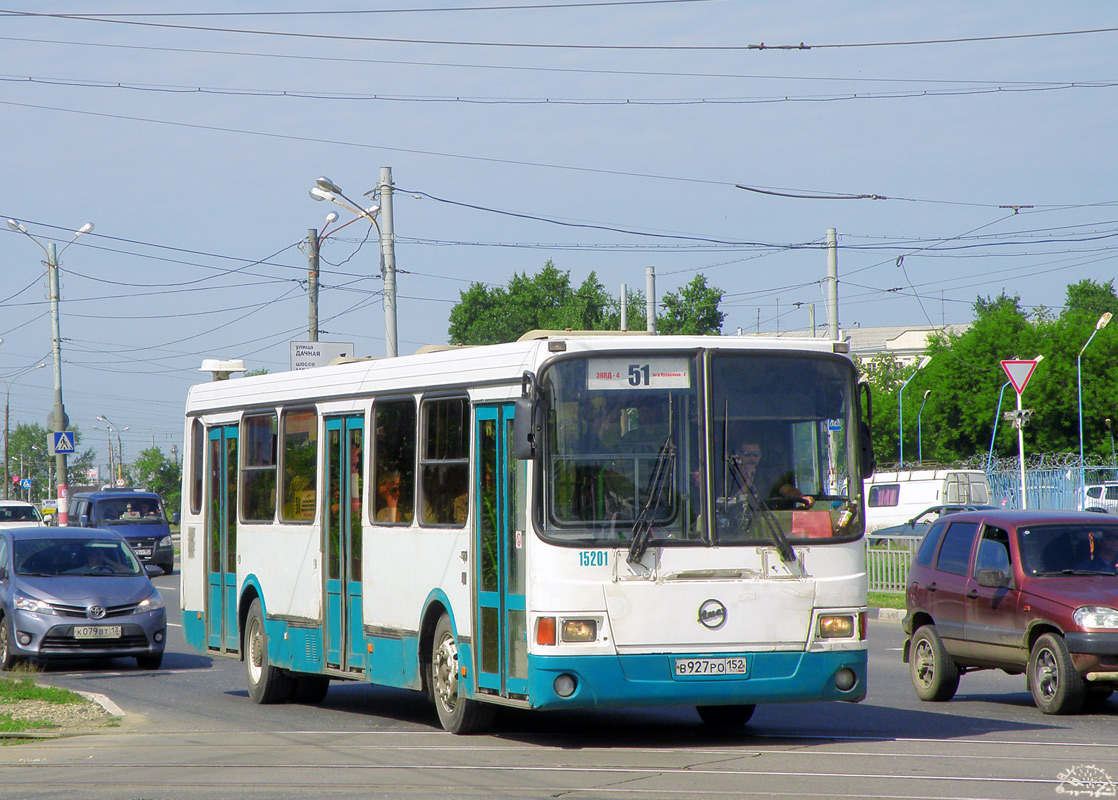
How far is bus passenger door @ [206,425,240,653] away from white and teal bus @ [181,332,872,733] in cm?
362

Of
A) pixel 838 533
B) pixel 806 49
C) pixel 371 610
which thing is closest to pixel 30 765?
pixel 371 610

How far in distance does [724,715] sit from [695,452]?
8.29 feet

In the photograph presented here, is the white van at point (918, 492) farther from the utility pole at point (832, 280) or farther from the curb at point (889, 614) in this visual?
the curb at point (889, 614)

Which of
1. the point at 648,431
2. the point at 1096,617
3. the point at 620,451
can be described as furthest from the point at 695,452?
the point at 1096,617

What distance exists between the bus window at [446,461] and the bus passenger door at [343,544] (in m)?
1.15

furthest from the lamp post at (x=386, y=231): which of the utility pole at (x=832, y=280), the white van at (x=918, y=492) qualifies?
the white van at (x=918, y=492)

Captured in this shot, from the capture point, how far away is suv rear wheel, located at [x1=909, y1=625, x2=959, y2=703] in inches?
520

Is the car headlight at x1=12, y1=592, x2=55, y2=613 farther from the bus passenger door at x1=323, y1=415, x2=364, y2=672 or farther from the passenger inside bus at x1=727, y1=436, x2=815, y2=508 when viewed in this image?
the passenger inside bus at x1=727, y1=436, x2=815, y2=508

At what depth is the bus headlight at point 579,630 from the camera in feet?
31.4

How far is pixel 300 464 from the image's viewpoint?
43.8ft

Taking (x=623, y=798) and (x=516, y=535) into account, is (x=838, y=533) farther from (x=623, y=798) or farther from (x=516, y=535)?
(x=623, y=798)

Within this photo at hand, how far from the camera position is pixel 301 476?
1330 cm

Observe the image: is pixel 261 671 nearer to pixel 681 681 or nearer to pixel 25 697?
pixel 25 697

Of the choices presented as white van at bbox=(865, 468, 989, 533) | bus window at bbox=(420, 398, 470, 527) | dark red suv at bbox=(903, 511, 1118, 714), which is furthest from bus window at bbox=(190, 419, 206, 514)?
white van at bbox=(865, 468, 989, 533)
